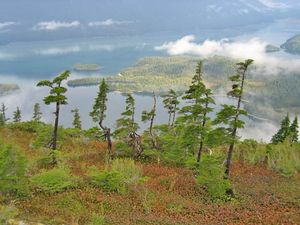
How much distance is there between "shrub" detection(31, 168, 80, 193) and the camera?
87.2ft

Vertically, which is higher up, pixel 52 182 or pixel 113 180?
pixel 52 182

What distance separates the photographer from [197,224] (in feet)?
76.3

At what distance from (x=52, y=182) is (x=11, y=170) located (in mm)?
3319

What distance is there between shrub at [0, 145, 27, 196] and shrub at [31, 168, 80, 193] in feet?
5.96

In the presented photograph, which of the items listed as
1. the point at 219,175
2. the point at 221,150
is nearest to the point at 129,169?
the point at 219,175

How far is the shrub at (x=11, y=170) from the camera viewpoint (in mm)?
23719

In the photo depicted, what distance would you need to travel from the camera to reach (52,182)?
26.8m

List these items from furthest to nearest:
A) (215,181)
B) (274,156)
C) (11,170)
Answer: (274,156) → (215,181) → (11,170)

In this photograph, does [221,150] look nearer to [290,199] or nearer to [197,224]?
[290,199]

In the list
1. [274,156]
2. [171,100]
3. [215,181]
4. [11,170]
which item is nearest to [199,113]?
[215,181]

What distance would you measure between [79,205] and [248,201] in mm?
11824

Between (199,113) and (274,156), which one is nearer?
(199,113)

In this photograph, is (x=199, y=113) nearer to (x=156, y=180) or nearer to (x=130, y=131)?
(x=156, y=180)

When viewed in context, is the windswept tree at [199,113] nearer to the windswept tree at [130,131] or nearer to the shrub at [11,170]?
the windswept tree at [130,131]
